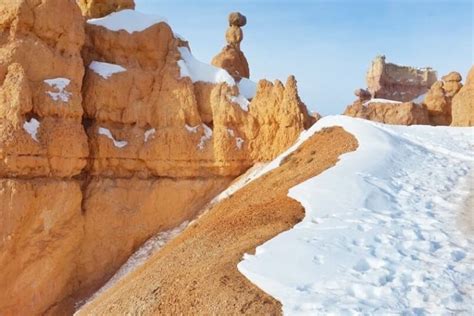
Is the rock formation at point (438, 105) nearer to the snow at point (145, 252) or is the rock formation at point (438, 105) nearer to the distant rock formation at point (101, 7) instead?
the snow at point (145, 252)

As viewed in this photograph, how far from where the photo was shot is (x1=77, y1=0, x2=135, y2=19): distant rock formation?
21875 mm

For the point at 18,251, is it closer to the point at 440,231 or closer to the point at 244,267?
the point at 244,267

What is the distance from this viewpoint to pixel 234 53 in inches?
1027

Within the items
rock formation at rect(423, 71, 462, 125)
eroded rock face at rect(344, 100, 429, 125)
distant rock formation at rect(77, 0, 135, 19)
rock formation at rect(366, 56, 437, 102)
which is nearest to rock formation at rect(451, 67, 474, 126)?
eroded rock face at rect(344, 100, 429, 125)

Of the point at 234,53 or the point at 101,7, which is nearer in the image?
the point at 101,7

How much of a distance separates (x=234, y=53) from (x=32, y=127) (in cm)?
1185

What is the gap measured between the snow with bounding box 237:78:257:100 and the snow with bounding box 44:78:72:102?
658 cm

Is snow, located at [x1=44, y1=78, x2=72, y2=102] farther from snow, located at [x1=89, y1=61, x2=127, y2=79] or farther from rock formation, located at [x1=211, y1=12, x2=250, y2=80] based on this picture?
rock formation, located at [x1=211, y1=12, x2=250, y2=80]

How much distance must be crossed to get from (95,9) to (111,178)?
24.5ft

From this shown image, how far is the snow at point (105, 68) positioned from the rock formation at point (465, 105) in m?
13.0

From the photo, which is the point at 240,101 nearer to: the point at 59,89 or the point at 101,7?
the point at 59,89

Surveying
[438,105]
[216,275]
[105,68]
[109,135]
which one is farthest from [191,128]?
[438,105]

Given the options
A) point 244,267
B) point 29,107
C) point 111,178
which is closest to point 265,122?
point 111,178

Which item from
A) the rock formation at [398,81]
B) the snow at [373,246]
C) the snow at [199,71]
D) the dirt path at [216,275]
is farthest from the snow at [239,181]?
the rock formation at [398,81]
